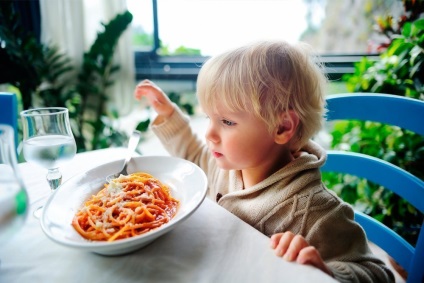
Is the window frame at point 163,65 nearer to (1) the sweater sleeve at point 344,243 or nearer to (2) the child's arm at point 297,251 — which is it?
(1) the sweater sleeve at point 344,243

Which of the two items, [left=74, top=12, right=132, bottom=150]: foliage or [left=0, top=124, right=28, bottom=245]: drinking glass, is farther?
[left=74, top=12, right=132, bottom=150]: foliage

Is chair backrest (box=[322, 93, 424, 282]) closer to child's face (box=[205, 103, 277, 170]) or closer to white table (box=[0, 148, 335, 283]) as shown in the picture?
child's face (box=[205, 103, 277, 170])

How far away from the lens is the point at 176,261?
51 centimetres

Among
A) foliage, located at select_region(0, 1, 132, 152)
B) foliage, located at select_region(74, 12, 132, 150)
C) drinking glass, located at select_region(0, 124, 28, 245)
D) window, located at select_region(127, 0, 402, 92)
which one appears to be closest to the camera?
drinking glass, located at select_region(0, 124, 28, 245)

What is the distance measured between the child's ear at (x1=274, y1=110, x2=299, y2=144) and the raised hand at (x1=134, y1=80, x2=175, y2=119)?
42 centimetres

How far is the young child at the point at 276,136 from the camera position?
2.23ft

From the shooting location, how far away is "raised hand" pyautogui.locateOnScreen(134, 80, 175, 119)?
100 centimetres

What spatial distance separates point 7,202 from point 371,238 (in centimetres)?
96

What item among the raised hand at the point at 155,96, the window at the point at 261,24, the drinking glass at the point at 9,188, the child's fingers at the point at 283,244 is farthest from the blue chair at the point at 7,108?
the window at the point at 261,24

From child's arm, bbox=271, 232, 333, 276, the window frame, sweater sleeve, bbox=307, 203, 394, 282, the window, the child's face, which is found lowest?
sweater sleeve, bbox=307, 203, 394, 282

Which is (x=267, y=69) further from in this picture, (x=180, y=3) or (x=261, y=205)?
(x=180, y=3)

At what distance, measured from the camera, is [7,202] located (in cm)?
38

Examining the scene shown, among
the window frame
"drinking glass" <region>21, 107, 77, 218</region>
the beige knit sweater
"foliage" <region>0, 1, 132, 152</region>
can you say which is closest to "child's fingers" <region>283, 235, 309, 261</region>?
the beige knit sweater

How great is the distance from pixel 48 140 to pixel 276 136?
1.78 ft
